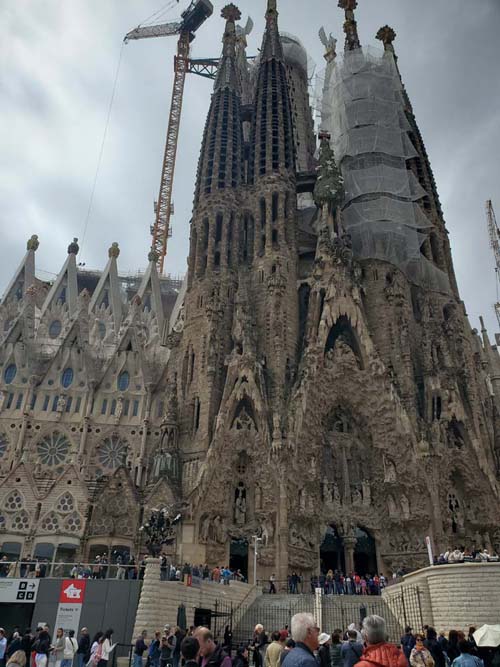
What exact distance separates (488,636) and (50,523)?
26847 millimetres

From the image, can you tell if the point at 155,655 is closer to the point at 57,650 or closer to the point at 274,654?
the point at 57,650

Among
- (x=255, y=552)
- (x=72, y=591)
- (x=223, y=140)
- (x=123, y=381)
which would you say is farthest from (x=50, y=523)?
(x=223, y=140)

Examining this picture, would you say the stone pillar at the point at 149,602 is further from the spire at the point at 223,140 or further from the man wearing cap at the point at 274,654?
the spire at the point at 223,140

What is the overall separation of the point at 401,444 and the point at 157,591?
58.9 feet

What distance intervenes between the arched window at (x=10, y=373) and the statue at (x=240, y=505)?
20085 millimetres

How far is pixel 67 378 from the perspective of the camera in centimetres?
4181

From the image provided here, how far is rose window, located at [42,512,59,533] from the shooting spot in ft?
105

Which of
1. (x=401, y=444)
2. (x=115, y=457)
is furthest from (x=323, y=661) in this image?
(x=115, y=457)

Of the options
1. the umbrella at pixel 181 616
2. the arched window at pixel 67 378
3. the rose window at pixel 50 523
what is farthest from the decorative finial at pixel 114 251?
the umbrella at pixel 181 616

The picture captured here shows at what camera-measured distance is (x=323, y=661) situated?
27.9 feet

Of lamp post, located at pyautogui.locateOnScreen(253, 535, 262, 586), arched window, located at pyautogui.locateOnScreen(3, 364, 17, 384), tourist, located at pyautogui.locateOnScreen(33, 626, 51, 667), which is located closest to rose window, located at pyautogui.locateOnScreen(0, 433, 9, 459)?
arched window, located at pyautogui.locateOnScreen(3, 364, 17, 384)

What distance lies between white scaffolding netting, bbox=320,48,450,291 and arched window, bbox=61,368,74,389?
914 inches

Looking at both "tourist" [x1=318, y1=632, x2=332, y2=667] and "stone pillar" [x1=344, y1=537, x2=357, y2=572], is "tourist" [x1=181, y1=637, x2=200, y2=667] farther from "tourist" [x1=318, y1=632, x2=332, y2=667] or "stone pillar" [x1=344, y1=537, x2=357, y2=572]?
"stone pillar" [x1=344, y1=537, x2=357, y2=572]

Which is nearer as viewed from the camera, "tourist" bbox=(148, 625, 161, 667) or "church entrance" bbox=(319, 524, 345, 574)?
"tourist" bbox=(148, 625, 161, 667)
